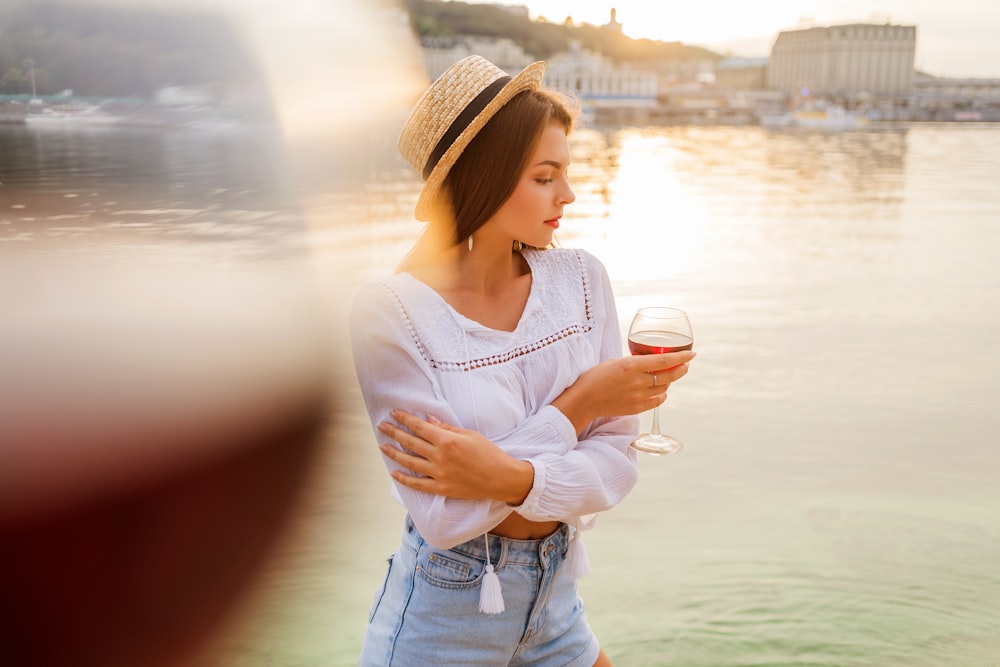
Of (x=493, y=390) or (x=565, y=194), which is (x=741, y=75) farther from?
(x=493, y=390)

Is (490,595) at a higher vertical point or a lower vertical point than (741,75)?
lower

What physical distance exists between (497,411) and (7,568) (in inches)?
118

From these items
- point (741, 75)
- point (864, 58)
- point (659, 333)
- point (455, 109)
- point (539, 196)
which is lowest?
point (659, 333)

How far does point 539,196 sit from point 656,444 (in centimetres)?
50

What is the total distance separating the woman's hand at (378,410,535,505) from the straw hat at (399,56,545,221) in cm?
37

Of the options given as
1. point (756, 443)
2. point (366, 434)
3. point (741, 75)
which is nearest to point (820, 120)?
point (756, 443)

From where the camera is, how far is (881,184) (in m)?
18.4

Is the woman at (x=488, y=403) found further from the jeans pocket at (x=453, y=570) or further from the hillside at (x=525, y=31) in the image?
the hillside at (x=525, y=31)

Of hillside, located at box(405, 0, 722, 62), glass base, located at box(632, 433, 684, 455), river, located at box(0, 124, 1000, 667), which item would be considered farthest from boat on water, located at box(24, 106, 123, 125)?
hillside, located at box(405, 0, 722, 62)

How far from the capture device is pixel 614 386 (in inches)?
51.5

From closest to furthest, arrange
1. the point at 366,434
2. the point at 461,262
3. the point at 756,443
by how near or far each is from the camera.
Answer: the point at 461,262, the point at 756,443, the point at 366,434

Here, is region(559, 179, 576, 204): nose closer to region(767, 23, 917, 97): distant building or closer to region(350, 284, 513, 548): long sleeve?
region(350, 284, 513, 548): long sleeve

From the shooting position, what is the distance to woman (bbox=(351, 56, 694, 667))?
49.0 inches

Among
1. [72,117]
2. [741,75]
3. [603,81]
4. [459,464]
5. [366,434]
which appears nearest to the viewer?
[459,464]
